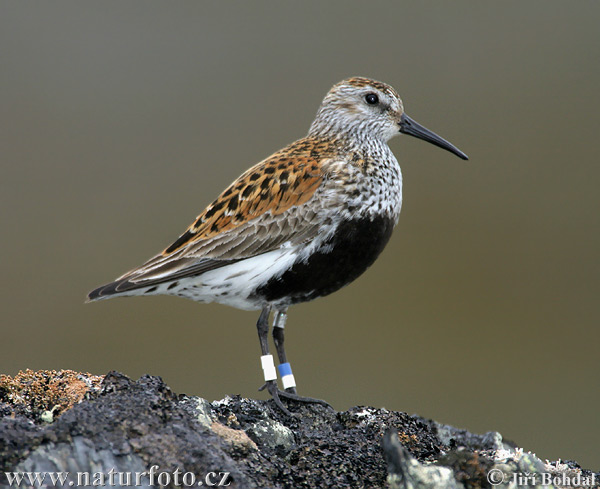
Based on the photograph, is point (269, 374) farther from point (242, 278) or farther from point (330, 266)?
point (330, 266)

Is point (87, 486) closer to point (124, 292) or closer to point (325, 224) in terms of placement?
point (124, 292)

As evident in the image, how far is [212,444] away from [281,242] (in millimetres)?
1653

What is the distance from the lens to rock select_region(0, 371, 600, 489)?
2.29 m

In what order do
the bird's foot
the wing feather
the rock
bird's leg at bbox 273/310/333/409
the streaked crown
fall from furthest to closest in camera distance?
the streaked crown, the wing feather, bird's leg at bbox 273/310/333/409, the bird's foot, the rock

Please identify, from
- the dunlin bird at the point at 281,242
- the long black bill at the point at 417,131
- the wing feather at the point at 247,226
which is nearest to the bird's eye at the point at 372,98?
the long black bill at the point at 417,131

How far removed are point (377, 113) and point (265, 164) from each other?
98 centimetres

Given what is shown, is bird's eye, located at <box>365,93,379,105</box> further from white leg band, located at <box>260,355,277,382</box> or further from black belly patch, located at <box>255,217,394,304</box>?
white leg band, located at <box>260,355,277,382</box>

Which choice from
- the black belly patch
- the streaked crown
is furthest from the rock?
the streaked crown

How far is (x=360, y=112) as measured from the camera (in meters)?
4.82

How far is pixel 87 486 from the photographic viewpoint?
7.22ft

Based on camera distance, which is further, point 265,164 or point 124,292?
point 265,164

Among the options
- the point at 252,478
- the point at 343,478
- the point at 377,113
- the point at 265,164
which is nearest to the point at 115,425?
the point at 252,478

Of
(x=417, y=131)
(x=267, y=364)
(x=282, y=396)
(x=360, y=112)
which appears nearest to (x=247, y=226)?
(x=267, y=364)

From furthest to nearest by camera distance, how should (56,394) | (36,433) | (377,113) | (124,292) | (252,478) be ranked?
(377,113), (124,292), (56,394), (252,478), (36,433)
